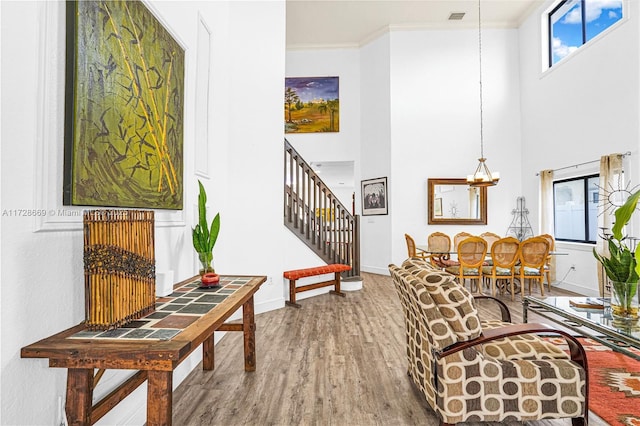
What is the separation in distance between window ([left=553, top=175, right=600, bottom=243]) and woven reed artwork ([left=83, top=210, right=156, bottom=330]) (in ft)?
22.9

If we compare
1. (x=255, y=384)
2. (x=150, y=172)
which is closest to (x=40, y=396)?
(x=150, y=172)

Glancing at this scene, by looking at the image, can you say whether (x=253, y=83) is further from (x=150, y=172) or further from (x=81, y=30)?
(x=81, y=30)

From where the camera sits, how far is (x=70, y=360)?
1.20 metres

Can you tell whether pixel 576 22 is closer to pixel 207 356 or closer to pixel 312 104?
pixel 312 104

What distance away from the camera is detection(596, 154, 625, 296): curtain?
4.95 metres

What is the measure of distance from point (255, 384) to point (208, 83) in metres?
2.84

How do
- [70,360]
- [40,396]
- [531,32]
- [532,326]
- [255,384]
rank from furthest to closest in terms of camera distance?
[531,32], [255,384], [532,326], [40,396], [70,360]

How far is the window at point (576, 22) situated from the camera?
17.8ft

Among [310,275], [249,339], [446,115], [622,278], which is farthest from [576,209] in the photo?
[249,339]

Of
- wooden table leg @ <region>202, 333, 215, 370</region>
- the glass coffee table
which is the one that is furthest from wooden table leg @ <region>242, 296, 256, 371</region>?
the glass coffee table

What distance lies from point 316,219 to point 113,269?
434 centimetres

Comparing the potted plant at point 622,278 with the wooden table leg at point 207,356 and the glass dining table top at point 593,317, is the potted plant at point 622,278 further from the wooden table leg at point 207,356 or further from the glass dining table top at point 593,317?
the wooden table leg at point 207,356

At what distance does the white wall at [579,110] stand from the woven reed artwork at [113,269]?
642 centimetres

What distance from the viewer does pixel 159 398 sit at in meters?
1.20
